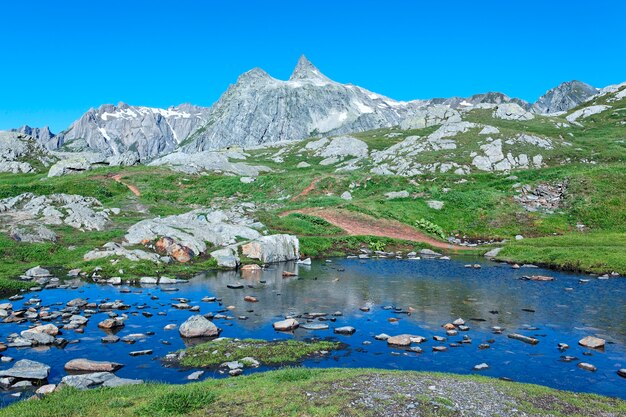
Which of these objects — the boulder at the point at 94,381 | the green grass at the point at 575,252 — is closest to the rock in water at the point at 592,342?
the boulder at the point at 94,381

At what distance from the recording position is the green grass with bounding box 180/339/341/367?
22.1m

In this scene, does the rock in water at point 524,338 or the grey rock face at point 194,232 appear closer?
the rock in water at point 524,338

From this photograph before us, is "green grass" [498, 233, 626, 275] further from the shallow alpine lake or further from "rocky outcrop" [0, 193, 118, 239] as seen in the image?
"rocky outcrop" [0, 193, 118, 239]

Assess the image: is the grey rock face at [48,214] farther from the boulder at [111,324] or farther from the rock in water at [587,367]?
the rock in water at [587,367]

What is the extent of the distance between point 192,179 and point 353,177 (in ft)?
140

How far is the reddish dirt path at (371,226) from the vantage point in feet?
230

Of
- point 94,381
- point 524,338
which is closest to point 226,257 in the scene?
point 94,381

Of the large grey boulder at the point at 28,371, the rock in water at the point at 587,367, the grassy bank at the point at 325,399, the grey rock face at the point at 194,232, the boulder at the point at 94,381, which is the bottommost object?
the rock in water at the point at 587,367

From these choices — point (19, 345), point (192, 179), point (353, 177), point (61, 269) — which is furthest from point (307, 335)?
point (192, 179)

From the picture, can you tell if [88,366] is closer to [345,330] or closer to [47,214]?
[345,330]

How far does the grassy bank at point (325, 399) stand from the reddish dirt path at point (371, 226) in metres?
51.8

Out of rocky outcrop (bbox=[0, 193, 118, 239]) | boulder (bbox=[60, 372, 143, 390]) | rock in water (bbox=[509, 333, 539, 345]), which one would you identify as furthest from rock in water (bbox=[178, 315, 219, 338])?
rocky outcrop (bbox=[0, 193, 118, 239])

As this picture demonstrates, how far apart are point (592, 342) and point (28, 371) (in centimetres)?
3032

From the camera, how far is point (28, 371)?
19266 mm
